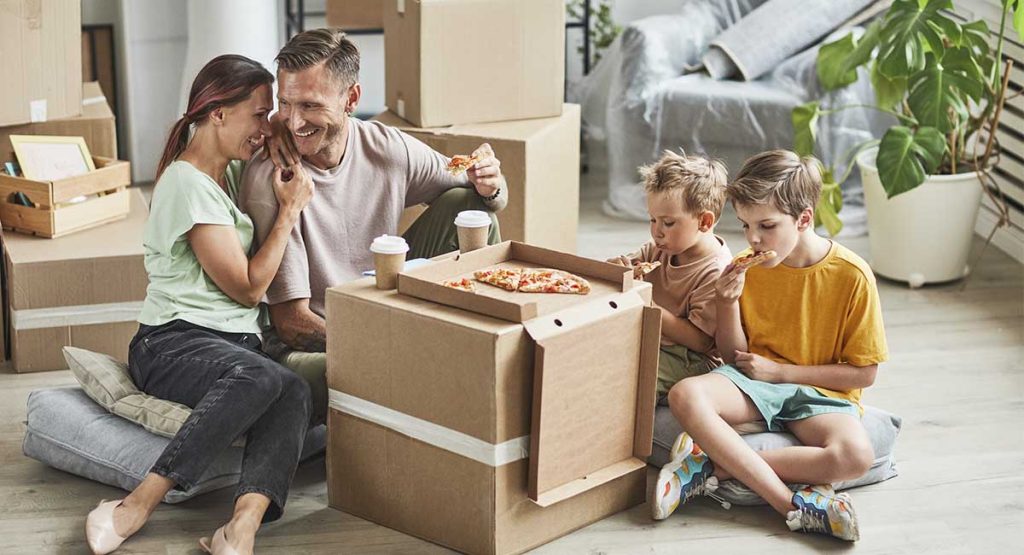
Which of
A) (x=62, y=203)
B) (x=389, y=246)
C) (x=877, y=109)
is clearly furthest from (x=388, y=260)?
(x=877, y=109)

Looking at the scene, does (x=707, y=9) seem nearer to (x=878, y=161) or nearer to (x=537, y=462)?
(x=878, y=161)

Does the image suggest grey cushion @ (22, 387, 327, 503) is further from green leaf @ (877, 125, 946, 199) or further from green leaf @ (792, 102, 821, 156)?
green leaf @ (792, 102, 821, 156)

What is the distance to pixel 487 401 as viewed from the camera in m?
2.29

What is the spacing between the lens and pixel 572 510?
253 cm

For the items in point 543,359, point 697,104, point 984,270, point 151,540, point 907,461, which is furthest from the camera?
point 697,104

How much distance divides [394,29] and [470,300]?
1.65 metres

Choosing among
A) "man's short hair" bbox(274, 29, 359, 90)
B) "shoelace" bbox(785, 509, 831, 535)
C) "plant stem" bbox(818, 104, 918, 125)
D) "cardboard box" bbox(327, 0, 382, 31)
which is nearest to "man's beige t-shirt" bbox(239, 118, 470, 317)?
"man's short hair" bbox(274, 29, 359, 90)

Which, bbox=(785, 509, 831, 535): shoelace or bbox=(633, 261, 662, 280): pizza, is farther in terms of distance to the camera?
bbox=(633, 261, 662, 280): pizza

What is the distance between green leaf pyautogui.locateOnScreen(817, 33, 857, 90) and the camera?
4148 mm

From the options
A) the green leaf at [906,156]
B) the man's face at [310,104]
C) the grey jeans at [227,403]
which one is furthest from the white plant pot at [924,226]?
the grey jeans at [227,403]

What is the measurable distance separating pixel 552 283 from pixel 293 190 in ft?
1.92

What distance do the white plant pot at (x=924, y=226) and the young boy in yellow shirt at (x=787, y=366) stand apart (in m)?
1.22

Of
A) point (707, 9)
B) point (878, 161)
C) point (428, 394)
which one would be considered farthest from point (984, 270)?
point (428, 394)

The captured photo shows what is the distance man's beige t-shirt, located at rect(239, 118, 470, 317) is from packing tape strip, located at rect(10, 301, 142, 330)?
0.67m
